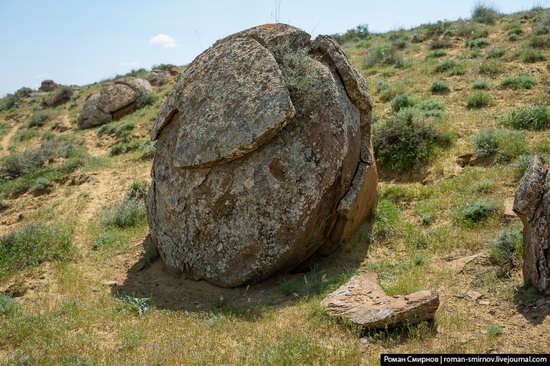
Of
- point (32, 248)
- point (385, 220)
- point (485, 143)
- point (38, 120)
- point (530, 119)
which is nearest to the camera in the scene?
point (385, 220)

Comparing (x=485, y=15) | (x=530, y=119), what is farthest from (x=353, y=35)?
(x=530, y=119)

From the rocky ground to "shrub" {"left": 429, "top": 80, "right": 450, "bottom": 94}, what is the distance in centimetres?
5

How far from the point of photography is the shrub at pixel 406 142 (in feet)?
31.4

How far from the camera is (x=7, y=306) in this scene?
6207 mm

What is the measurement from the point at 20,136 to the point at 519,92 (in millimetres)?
20726

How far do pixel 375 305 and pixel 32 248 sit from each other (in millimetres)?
6309

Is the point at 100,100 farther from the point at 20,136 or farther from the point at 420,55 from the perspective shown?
the point at 420,55

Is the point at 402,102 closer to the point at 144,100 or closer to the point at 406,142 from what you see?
the point at 406,142

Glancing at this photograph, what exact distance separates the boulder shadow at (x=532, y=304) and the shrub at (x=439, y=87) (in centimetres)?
931

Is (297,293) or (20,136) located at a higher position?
(20,136)

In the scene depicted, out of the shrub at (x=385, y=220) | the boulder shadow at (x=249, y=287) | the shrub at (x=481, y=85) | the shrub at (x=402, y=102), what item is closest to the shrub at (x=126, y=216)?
the boulder shadow at (x=249, y=287)

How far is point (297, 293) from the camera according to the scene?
614 centimetres

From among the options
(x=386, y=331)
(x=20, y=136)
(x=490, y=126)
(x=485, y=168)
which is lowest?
(x=386, y=331)

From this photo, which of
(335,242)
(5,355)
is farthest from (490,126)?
(5,355)
